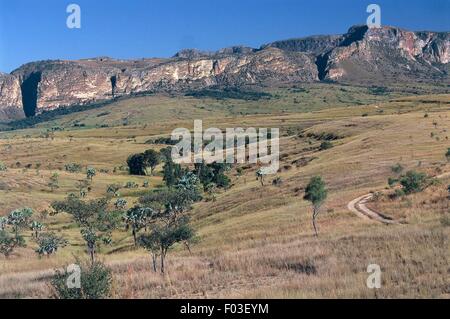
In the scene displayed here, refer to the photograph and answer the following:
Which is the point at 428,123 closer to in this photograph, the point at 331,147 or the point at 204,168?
the point at 331,147

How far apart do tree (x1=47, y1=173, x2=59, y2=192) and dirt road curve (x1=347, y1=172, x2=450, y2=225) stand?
76.1m

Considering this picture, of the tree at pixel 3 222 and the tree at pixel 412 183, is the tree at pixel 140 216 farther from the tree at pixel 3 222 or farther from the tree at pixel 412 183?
the tree at pixel 412 183

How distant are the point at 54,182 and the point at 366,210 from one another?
277 feet

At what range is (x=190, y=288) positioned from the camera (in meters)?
22.6

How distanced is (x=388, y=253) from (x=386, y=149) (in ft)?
225

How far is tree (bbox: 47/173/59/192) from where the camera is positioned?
112 meters

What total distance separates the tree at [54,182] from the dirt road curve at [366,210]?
76074 millimetres

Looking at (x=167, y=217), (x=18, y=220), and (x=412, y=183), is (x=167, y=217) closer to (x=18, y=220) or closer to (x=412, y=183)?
(x=18, y=220)

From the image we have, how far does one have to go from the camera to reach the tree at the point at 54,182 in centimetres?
11168

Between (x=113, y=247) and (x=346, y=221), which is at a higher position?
(x=346, y=221)

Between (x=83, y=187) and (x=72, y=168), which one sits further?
(x=72, y=168)

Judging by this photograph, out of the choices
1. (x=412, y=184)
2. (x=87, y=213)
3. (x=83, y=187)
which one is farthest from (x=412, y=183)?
(x=83, y=187)

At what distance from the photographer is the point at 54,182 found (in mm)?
114750
